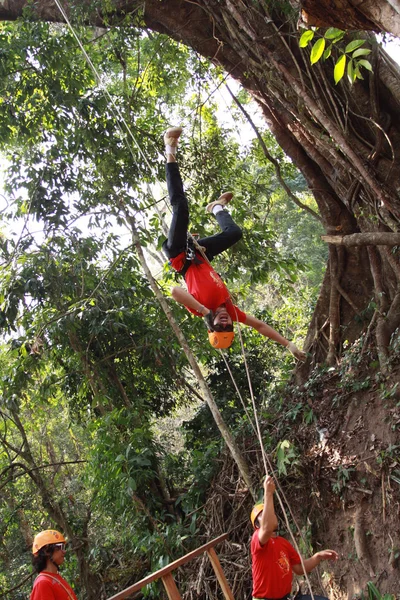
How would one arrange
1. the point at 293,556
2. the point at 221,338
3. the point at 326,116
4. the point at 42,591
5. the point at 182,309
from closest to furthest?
the point at 42,591
the point at 293,556
the point at 221,338
the point at 326,116
the point at 182,309

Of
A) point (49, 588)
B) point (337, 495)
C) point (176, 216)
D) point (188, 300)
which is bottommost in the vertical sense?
point (337, 495)

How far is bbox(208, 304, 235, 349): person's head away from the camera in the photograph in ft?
11.2

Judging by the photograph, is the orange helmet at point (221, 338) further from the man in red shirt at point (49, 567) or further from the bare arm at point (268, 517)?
the man in red shirt at point (49, 567)

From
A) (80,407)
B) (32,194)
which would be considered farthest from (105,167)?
(80,407)

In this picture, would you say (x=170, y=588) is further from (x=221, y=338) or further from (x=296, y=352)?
(x=296, y=352)

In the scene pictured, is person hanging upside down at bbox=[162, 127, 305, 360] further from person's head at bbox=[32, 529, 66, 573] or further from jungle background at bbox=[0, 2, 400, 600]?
person's head at bbox=[32, 529, 66, 573]

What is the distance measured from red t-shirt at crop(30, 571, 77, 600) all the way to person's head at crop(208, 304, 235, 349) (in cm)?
158

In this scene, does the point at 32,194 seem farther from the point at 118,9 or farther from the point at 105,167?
the point at 118,9

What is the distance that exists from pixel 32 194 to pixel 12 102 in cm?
93

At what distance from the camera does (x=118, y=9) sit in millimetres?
5473

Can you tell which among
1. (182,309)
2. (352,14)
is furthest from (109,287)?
(352,14)

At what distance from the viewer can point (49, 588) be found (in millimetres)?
2756

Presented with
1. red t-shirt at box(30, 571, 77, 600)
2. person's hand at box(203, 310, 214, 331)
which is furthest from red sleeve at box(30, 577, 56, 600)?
person's hand at box(203, 310, 214, 331)

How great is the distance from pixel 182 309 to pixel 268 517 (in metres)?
3.17
